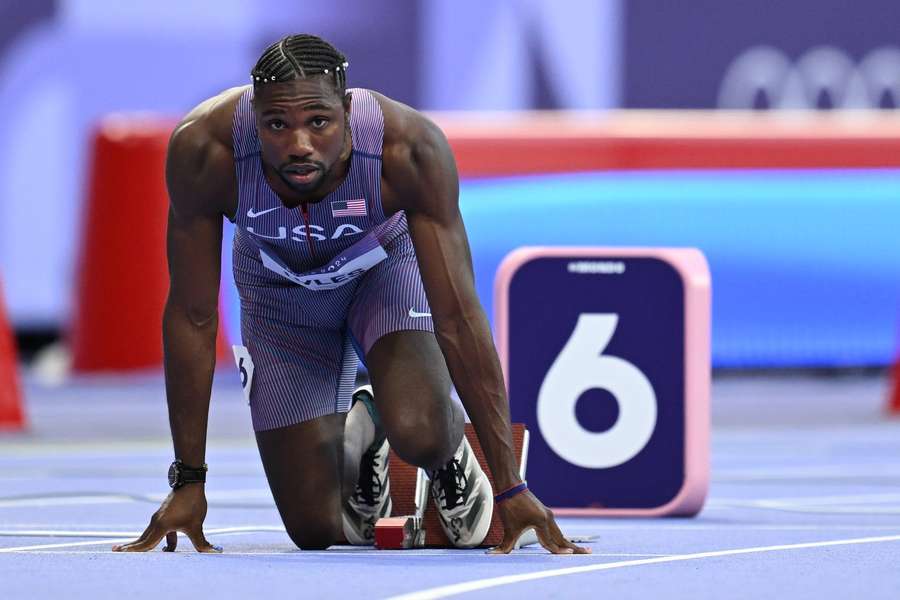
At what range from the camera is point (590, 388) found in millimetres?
5762

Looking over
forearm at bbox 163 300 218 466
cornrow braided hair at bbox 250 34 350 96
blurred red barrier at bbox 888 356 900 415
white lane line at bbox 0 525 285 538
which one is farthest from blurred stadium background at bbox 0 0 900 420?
cornrow braided hair at bbox 250 34 350 96

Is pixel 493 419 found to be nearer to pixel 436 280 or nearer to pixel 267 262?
pixel 436 280

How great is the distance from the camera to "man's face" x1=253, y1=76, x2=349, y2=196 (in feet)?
13.6

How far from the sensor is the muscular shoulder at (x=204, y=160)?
4.43 meters

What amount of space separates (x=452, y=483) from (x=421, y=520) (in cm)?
14

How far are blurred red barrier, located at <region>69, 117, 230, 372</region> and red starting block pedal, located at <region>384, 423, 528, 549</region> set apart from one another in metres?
6.78

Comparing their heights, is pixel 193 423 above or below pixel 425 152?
below

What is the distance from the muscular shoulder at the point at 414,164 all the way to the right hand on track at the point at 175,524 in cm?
85

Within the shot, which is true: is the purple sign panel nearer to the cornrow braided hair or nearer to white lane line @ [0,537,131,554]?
white lane line @ [0,537,131,554]

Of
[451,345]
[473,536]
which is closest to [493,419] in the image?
[451,345]

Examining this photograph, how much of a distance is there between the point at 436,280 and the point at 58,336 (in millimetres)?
10134

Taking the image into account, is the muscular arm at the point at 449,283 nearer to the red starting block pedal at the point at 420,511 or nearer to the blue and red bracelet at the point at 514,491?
the blue and red bracelet at the point at 514,491

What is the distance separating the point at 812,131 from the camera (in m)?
11.4

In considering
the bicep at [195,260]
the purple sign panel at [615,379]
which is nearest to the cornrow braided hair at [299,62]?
the bicep at [195,260]
